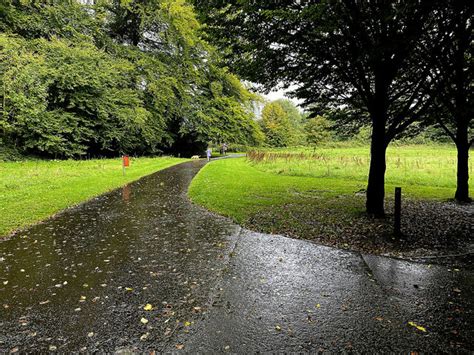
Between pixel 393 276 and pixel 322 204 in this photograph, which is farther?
pixel 322 204

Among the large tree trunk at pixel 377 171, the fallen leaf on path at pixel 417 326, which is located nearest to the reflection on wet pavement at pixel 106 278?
the fallen leaf on path at pixel 417 326

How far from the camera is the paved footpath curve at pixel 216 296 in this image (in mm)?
3084

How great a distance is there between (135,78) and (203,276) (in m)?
28.3

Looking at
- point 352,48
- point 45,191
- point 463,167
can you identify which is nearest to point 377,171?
point 352,48

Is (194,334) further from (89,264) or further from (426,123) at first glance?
(426,123)

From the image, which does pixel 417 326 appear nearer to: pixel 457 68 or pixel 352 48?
pixel 352 48

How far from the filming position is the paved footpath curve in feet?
10.1

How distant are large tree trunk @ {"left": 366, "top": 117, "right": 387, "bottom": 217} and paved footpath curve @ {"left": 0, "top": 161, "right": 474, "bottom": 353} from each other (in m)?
3.16

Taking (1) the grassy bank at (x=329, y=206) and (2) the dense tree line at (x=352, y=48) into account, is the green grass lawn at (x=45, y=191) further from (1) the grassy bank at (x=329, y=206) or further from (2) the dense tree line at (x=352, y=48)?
(2) the dense tree line at (x=352, y=48)

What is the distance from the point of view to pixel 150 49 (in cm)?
3306

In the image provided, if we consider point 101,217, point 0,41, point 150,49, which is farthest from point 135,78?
point 101,217

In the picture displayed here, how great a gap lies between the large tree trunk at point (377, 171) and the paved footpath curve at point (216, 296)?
316 centimetres

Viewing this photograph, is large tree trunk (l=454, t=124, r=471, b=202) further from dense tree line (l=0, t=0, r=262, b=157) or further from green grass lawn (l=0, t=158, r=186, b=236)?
green grass lawn (l=0, t=158, r=186, b=236)

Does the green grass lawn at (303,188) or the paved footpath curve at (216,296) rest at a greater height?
the green grass lawn at (303,188)
